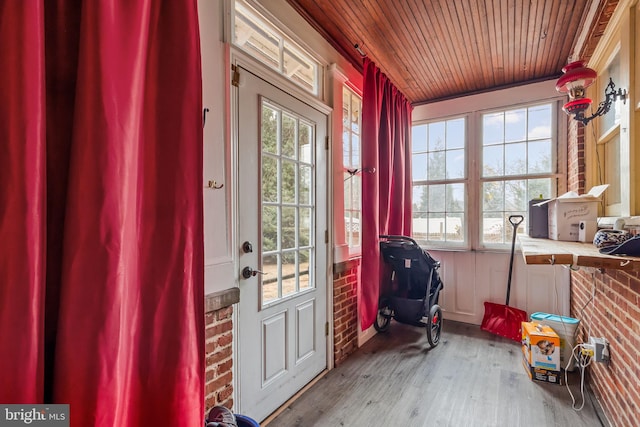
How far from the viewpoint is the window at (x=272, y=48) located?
171 centimetres

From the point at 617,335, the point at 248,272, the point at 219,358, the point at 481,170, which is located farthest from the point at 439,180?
the point at 219,358

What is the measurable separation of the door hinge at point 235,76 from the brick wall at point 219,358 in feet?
3.99

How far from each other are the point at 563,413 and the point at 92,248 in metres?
2.73

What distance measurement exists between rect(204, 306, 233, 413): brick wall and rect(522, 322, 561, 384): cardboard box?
2.23 meters

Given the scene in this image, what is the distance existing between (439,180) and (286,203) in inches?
95.7

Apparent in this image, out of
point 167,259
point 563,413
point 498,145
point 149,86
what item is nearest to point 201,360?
point 167,259

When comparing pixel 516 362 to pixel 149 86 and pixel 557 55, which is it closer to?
pixel 557 55

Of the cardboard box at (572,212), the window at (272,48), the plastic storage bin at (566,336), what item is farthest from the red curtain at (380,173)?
the plastic storage bin at (566,336)

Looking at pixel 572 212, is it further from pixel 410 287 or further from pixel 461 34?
pixel 461 34

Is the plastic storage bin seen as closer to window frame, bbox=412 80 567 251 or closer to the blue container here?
window frame, bbox=412 80 567 251

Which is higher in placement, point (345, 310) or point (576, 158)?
point (576, 158)

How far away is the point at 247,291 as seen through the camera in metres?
1.73

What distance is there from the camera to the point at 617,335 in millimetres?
1663

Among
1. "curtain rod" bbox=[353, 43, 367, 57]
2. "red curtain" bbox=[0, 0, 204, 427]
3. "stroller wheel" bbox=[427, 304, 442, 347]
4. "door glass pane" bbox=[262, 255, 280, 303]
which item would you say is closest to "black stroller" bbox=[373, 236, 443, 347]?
"stroller wheel" bbox=[427, 304, 442, 347]
